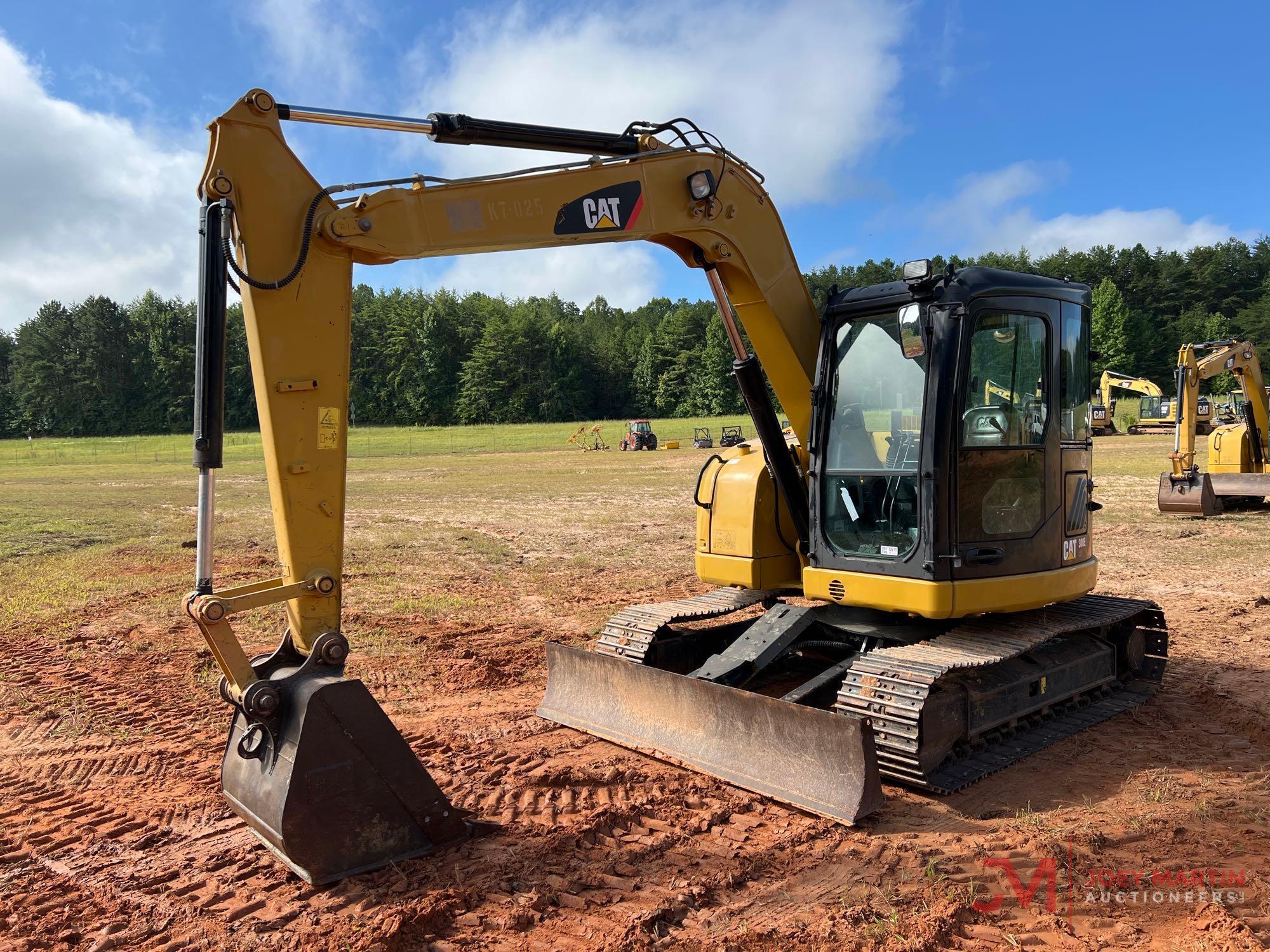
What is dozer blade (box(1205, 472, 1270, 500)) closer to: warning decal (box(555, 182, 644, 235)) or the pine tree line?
warning decal (box(555, 182, 644, 235))

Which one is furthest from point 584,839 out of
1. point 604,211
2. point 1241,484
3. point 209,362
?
point 1241,484

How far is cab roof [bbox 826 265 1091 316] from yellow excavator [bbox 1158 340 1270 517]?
12.6 metres

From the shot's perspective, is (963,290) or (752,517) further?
(752,517)

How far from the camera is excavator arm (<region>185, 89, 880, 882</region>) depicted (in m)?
4.11

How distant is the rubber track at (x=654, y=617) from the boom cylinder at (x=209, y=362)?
337 centimetres

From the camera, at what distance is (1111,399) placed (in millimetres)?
48031

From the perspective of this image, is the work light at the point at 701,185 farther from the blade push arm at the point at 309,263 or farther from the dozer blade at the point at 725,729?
the dozer blade at the point at 725,729

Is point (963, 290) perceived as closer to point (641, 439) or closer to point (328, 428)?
point (328, 428)

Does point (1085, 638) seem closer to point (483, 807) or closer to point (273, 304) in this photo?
point (483, 807)

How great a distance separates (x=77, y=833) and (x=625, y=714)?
3.11 metres

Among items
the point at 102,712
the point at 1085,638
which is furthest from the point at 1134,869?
the point at 102,712

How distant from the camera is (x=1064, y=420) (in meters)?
6.23

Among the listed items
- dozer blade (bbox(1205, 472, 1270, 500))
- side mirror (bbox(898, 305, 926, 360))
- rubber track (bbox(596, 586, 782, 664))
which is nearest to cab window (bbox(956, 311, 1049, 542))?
side mirror (bbox(898, 305, 926, 360))

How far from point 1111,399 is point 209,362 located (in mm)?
51377
